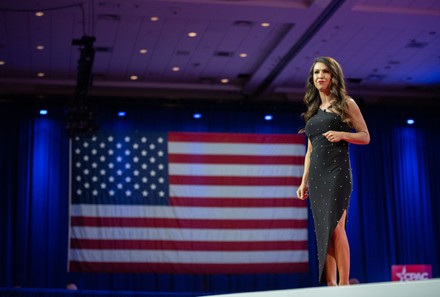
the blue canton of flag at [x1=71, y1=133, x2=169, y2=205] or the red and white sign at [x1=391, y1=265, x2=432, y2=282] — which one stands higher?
the blue canton of flag at [x1=71, y1=133, x2=169, y2=205]

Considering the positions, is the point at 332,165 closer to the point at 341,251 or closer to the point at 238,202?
A: the point at 341,251

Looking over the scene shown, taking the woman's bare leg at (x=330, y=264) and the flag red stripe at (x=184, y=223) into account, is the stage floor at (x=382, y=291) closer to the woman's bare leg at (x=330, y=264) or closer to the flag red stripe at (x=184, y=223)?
the woman's bare leg at (x=330, y=264)

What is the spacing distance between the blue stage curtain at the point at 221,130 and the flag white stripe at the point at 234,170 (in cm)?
83

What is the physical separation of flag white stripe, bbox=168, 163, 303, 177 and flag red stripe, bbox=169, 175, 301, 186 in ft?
0.21

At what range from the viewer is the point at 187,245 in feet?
46.5

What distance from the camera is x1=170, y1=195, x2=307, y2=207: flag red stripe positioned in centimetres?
1427

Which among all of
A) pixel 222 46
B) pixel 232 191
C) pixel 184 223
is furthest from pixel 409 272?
pixel 222 46

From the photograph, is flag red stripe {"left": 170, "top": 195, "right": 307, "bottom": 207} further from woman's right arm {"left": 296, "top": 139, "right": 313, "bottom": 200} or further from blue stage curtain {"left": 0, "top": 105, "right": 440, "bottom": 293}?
woman's right arm {"left": 296, "top": 139, "right": 313, "bottom": 200}

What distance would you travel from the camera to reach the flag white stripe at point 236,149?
14477 millimetres

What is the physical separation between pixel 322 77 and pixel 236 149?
11286 mm

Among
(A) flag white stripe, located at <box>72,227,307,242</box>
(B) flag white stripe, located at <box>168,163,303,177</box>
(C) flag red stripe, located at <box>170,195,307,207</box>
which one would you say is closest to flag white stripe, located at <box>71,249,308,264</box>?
(A) flag white stripe, located at <box>72,227,307,242</box>

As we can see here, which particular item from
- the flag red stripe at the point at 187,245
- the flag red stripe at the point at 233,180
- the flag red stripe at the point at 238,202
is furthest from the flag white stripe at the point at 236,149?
the flag red stripe at the point at 187,245

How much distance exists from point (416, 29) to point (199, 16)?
3.60m

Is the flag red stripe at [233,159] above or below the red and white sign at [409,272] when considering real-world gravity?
above
